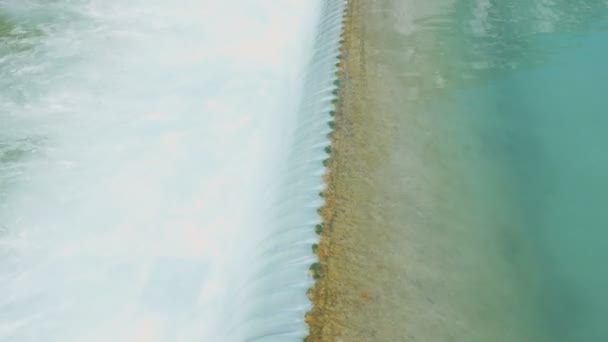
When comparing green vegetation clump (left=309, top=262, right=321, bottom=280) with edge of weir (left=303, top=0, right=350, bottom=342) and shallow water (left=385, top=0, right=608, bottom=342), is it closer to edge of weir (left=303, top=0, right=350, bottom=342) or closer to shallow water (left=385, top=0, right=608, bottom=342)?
edge of weir (left=303, top=0, right=350, bottom=342)

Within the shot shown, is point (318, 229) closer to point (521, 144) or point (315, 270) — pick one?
point (315, 270)

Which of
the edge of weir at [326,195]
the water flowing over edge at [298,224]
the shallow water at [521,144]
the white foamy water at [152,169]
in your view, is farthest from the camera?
the shallow water at [521,144]

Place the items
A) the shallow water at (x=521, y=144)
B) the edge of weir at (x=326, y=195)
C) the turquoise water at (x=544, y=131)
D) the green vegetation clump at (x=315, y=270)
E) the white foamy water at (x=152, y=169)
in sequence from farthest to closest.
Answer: the turquoise water at (x=544, y=131) → the shallow water at (x=521, y=144) → the white foamy water at (x=152, y=169) → the green vegetation clump at (x=315, y=270) → the edge of weir at (x=326, y=195)

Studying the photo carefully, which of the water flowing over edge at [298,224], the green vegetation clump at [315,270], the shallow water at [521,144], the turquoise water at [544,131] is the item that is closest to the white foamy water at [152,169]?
the water flowing over edge at [298,224]

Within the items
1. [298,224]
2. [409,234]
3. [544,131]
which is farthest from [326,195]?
[544,131]

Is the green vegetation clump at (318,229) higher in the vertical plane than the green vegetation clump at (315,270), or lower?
higher

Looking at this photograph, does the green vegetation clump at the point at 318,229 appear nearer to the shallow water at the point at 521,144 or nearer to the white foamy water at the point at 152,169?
the white foamy water at the point at 152,169

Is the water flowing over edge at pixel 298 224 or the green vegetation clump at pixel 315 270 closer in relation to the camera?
the water flowing over edge at pixel 298 224
